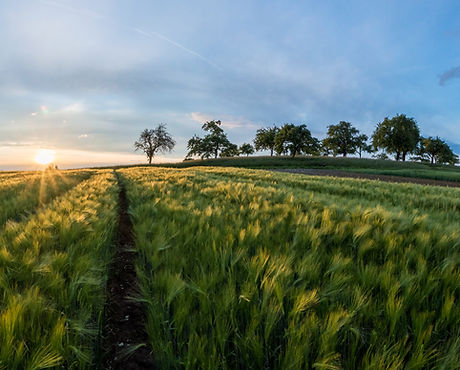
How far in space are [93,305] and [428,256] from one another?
2.43 meters

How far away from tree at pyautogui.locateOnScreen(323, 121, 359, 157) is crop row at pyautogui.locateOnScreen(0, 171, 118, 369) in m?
90.6

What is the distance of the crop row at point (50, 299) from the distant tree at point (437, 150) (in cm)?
10539

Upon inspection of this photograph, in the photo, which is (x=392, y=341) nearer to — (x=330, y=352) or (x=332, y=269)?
(x=330, y=352)

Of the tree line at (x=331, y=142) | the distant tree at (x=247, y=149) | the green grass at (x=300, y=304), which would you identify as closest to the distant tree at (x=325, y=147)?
the tree line at (x=331, y=142)

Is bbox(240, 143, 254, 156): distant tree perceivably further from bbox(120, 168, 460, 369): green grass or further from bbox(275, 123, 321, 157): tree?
bbox(120, 168, 460, 369): green grass

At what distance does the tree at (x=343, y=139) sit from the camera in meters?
81.4

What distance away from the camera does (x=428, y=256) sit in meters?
1.81

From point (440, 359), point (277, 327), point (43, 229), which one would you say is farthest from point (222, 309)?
point (43, 229)

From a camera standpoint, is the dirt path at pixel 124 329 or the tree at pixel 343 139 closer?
the dirt path at pixel 124 329

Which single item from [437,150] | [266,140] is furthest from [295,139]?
[437,150]

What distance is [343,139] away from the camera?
8169cm

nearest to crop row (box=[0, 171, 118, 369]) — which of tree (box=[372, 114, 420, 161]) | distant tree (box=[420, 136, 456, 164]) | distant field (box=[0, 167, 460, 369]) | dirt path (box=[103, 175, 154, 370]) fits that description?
distant field (box=[0, 167, 460, 369])

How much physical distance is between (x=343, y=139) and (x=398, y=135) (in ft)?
63.7

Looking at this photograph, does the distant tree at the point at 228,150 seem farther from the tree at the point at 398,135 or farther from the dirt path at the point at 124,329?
the dirt path at the point at 124,329
